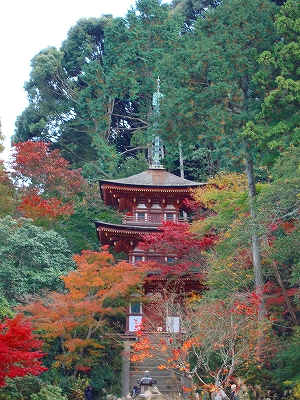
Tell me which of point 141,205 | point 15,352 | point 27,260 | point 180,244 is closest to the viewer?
point 15,352

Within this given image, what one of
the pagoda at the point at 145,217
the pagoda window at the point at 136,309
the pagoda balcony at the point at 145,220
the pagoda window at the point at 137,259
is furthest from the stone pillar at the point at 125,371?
the pagoda balcony at the point at 145,220

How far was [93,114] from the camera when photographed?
37844 mm

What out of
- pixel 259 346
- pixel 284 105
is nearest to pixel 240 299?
pixel 259 346

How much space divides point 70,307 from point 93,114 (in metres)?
20.4

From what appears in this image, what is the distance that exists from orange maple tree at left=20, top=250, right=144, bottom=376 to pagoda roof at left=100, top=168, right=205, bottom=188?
254 inches

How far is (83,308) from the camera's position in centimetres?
1903

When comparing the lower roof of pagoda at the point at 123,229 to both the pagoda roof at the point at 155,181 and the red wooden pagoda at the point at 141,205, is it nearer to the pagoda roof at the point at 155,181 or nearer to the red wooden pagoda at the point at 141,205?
the red wooden pagoda at the point at 141,205

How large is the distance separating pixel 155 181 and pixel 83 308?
9.67m

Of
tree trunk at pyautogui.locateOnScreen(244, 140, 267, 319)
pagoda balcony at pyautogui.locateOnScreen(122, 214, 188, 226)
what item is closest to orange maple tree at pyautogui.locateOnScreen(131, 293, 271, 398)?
tree trunk at pyautogui.locateOnScreen(244, 140, 267, 319)

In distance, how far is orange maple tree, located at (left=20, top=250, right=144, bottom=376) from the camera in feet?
61.8

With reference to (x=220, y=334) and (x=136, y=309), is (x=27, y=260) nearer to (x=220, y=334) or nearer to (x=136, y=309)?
(x=136, y=309)

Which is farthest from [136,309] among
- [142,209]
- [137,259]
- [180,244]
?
[142,209]

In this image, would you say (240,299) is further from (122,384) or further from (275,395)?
(122,384)

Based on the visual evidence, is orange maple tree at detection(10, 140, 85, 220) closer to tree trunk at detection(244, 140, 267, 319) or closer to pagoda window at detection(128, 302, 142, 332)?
pagoda window at detection(128, 302, 142, 332)
